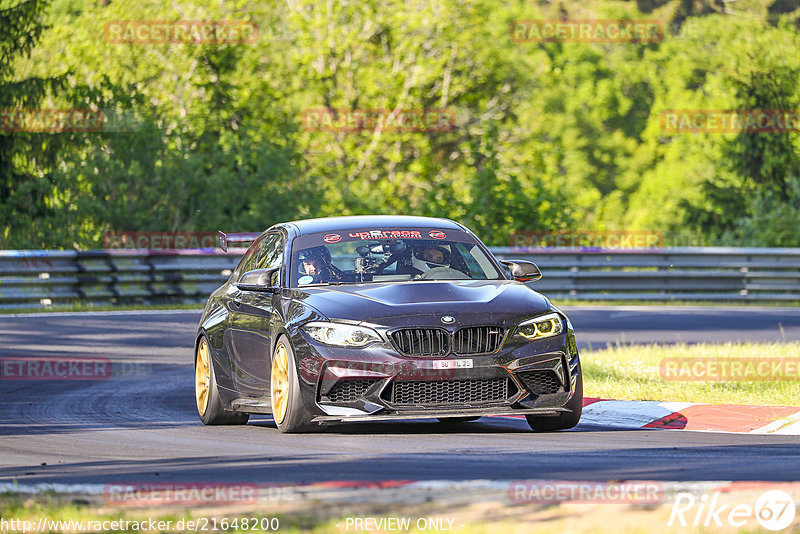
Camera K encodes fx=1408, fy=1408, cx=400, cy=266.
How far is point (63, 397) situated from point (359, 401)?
4737mm

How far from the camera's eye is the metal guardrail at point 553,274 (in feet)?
78.3

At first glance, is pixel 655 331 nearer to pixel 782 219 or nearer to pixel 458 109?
pixel 782 219

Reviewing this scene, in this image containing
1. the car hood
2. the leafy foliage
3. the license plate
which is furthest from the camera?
the leafy foliage

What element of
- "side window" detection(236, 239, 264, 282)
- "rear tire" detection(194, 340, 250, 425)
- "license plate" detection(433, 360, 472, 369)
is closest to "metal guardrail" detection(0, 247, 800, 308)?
"side window" detection(236, 239, 264, 282)

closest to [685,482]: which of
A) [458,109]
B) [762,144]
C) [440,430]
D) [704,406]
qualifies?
[440,430]

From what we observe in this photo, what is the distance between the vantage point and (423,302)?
9.56 metres

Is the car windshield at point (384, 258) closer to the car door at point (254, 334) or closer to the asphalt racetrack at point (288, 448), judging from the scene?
the car door at point (254, 334)

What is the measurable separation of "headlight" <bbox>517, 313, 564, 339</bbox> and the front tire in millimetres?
1556

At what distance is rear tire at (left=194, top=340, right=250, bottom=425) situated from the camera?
36.3 feet

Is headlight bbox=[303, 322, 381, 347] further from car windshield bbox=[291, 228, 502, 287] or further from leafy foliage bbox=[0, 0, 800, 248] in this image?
leafy foliage bbox=[0, 0, 800, 248]

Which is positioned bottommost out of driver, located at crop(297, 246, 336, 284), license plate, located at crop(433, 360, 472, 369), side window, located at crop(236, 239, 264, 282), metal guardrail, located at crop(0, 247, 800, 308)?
metal guardrail, located at crop(0, 247, 800, 308)

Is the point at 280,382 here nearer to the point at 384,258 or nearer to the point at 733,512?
the point at 384,258

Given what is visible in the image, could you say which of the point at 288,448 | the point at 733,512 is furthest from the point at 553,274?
the point at 733,512

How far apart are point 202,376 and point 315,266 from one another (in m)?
1.66
